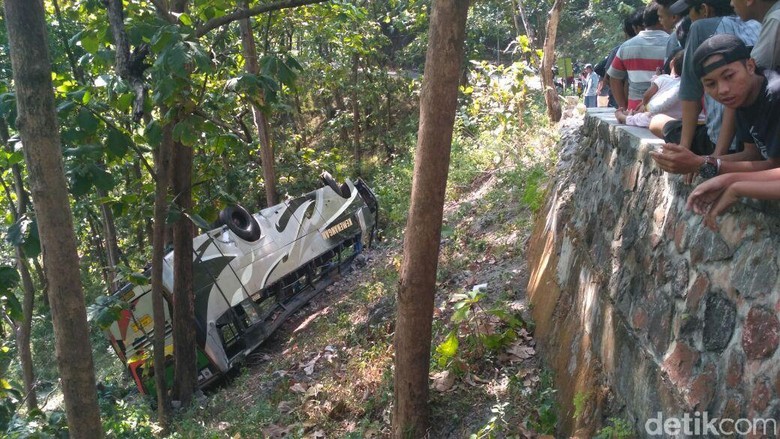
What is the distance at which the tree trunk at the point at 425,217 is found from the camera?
4441 millimetres

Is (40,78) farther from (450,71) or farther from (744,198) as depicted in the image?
(744,198)

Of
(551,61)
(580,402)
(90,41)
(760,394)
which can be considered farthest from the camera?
(551,61)

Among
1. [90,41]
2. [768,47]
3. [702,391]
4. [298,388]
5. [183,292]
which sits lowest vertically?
[298,388]

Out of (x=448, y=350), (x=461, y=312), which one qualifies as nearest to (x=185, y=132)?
(x=461, y=312)

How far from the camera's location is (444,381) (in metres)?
5.49

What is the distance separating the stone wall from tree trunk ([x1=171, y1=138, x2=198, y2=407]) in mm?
4361

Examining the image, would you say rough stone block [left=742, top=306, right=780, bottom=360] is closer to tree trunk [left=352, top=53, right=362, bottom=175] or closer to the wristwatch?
the wristwatch

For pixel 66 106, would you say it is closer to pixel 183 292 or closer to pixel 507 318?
pixel 183 292

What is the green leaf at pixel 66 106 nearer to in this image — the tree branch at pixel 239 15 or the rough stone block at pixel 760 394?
the tree branch at pixel 239 15

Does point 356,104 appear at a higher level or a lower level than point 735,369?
lower

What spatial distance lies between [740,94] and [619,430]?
167 cm

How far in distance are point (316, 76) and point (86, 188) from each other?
16396 mm

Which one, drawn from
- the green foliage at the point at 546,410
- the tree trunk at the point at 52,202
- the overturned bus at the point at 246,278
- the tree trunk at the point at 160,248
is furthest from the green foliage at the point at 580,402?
the overturned bus at the point at 246,278

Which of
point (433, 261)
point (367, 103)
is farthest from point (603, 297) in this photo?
point (367, 103)
